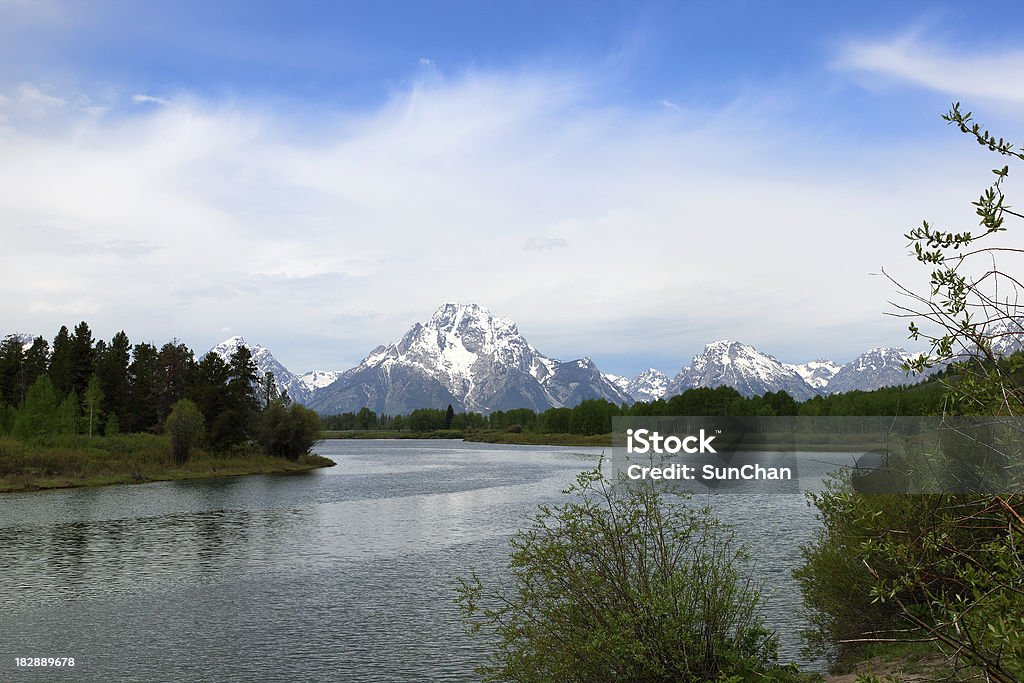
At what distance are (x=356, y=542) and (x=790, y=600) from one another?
93.3 ft

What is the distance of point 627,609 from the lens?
16.4 metres

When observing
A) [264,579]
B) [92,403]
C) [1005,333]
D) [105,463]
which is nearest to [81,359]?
[92,403]

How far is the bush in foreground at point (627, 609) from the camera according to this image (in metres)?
16.1

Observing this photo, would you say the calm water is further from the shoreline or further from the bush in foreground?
the bush in foreground

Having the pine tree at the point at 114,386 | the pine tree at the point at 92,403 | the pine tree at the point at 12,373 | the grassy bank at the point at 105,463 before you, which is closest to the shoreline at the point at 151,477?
the grassy bank at the point at 105,463

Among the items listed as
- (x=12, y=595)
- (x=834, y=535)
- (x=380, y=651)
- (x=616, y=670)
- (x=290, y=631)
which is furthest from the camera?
(x=12, y=595)

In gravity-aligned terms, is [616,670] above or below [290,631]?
above

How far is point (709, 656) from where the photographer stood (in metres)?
16.8

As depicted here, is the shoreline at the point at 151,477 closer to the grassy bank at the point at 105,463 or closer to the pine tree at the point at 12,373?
the grassy bank at the point at 105,463

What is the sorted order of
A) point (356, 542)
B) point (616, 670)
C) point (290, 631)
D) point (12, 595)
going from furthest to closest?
point (356, 542) < point (12, 595) < point (290, 631) < point (616, 670)

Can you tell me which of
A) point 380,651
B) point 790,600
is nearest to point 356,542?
point 380,651

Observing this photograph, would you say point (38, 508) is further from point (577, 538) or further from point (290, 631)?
point (577, 538)

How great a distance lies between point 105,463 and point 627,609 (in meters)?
95.2

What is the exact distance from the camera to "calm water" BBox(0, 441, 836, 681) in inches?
1008
